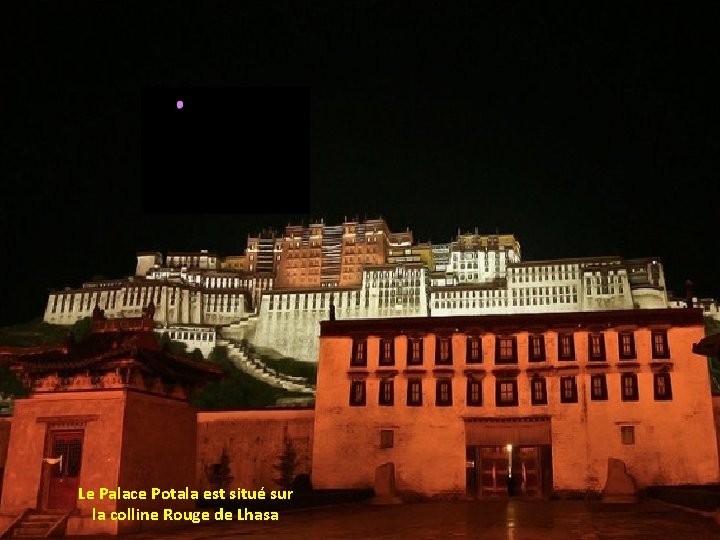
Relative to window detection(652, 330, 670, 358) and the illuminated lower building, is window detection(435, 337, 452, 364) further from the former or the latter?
window detection(652, 330, 670, 358)

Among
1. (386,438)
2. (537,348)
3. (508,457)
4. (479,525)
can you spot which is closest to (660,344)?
(537,348)

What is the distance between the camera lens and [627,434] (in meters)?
30.8

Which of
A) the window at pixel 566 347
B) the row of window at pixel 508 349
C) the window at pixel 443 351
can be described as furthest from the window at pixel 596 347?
the window at pixel 443 351

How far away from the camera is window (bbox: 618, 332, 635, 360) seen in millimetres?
31719

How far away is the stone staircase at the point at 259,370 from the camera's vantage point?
255 feet

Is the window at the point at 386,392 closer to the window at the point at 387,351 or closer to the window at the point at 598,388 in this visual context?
the window at the point at 387,351

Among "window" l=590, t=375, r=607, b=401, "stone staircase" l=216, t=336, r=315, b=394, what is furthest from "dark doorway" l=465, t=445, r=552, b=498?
"stone staircase" l=216, t=336, r=315, b=394

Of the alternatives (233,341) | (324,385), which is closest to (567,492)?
(324,385)

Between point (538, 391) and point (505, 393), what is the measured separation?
54.6 inches

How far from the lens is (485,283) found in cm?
10131

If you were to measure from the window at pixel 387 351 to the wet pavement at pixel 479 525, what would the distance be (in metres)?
8.74

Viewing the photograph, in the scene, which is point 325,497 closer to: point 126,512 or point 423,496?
point 423,496

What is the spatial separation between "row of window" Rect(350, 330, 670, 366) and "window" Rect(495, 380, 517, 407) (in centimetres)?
91

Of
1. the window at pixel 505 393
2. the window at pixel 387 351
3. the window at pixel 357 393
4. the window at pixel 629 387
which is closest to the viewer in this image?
the window at pixel 629 387
